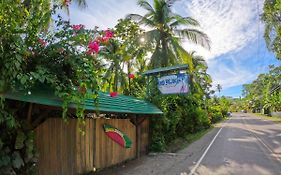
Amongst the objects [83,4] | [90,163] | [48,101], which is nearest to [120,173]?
[90,163]

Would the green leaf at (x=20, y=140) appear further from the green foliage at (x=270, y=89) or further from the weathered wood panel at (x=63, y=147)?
the green foliage at (x=270, y=89)

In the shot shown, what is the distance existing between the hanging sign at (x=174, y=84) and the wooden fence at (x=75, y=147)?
11.8 feet

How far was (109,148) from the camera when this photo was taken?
10.6 metres

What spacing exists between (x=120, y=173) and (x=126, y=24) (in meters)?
12.3

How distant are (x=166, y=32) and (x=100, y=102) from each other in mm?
13314

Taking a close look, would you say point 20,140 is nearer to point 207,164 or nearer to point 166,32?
point 207,164

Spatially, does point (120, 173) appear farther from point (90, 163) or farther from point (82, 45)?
point (82, 45)

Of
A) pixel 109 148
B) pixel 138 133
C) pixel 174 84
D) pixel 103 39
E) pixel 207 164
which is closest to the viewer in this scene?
pixel 103 39

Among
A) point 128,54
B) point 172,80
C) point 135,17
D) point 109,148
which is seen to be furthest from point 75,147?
point 135,17

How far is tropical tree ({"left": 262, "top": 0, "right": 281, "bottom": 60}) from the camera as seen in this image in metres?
27.0

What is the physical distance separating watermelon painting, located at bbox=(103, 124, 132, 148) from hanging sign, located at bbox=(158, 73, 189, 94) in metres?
3.77

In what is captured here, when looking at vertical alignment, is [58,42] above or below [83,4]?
below

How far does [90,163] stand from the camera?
935 cm

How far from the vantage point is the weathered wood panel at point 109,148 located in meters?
9.94
